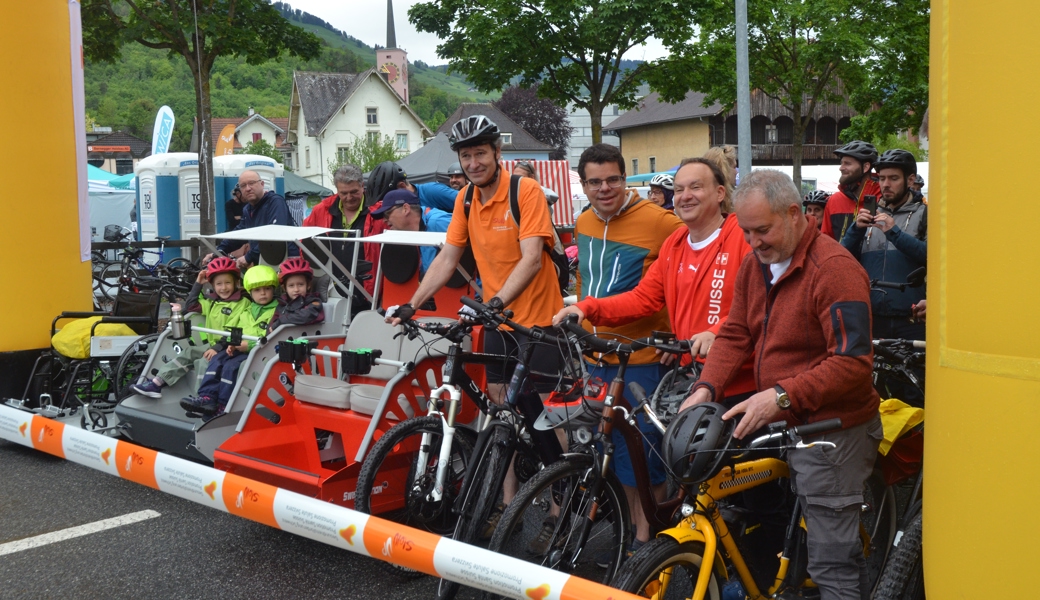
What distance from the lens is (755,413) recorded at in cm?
300

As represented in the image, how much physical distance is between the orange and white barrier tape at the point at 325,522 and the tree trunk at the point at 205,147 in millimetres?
9844

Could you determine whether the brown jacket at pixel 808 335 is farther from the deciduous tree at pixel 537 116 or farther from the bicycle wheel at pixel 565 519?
the deciduous tree at pixel 537 116

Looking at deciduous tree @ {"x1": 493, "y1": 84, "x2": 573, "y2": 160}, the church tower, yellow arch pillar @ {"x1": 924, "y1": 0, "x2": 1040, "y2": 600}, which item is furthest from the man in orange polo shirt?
the church tower

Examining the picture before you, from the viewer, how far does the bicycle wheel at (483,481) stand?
399 centimetres

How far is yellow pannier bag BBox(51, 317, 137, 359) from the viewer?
24.4 feet

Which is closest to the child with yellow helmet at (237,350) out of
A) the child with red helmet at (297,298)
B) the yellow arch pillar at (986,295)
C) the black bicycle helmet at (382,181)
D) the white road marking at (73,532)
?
the child with red helmet at (297,298)

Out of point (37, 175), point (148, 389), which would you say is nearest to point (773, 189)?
point (148, 389)

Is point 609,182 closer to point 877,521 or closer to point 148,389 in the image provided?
point 877,521

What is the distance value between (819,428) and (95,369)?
6.25m

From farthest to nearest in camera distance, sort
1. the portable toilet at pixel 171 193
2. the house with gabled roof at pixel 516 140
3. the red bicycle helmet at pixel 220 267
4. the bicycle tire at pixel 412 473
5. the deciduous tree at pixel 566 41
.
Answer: the house with gabled roof at pixel 516 140
the deciduous tree at pixel 566 41
the portable toilet at pixel 171 193
the red bicycle helmet at pixel 220 267
the bicycle tire at pixel 412 473

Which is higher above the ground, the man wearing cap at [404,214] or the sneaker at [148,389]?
the man wearing cap at [404,214]

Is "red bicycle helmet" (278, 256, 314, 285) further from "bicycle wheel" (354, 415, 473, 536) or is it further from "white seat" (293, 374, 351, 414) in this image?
"bicycle wheel" (354, 415, 473, 536)

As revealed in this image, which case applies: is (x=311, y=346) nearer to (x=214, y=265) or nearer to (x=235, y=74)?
(x=214, y=265)

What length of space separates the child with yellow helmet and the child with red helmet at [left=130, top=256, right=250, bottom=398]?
0.11 metres
